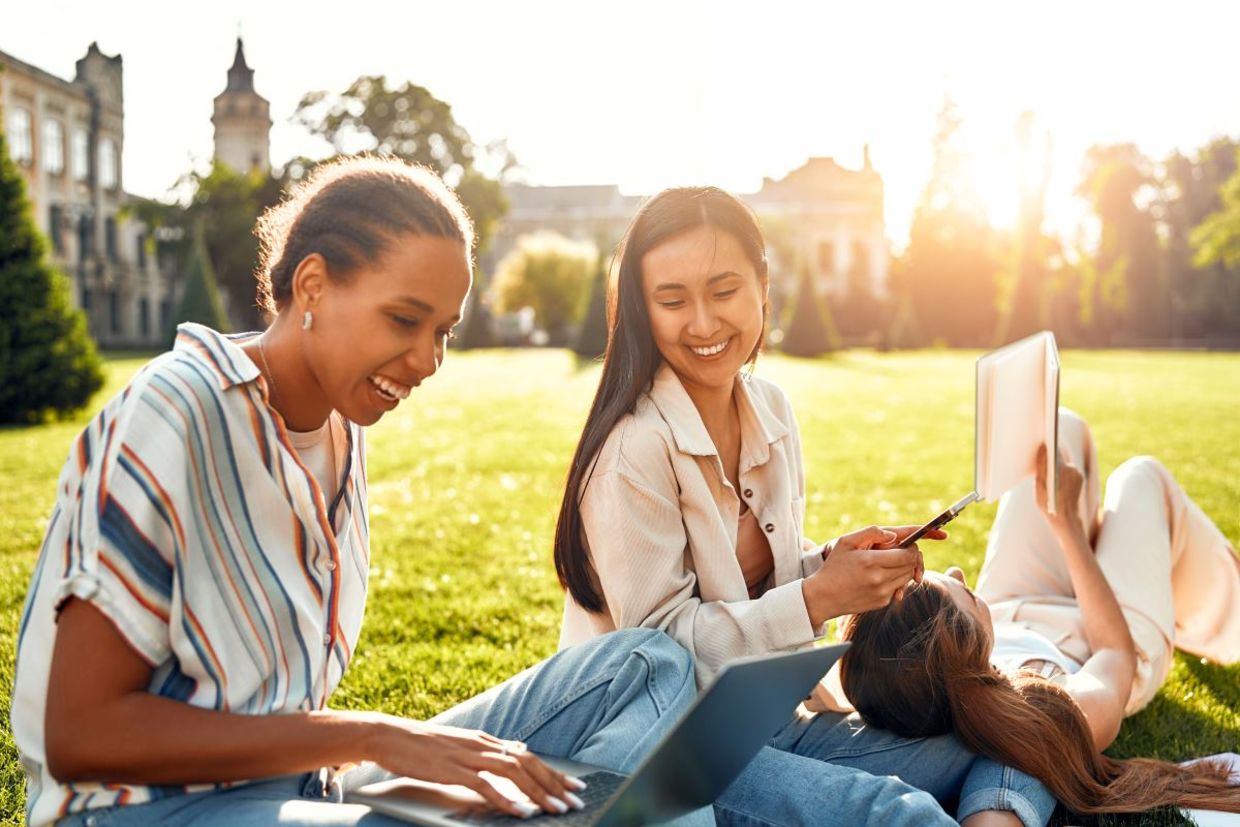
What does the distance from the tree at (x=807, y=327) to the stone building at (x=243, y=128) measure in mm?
15073

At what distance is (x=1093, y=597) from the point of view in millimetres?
2955

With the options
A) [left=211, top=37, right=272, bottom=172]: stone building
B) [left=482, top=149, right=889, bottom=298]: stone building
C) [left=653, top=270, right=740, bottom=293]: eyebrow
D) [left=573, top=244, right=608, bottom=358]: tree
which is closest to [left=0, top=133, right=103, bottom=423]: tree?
[left=653, top=270, right=740, bottom=293]: eyebrow

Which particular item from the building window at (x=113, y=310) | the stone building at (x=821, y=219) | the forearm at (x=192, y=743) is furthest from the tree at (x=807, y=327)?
the stone building at (x=821, y=219)

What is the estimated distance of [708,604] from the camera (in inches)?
90.7

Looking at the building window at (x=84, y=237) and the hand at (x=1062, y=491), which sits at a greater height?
the building window at (x=84, y=237)

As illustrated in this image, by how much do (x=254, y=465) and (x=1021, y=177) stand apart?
43.4 m

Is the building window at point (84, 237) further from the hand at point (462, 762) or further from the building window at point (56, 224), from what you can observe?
the hand at point (462, 762)

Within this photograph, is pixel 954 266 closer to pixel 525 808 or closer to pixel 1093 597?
pixel 1093 597

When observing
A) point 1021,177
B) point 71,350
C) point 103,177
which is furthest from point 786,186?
point 71,350

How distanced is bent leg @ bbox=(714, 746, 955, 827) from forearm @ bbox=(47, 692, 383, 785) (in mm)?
804

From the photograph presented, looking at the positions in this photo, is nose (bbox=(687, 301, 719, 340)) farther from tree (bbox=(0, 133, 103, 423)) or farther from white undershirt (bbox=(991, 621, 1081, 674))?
tree (bbox=(0, 133, 103, 423))

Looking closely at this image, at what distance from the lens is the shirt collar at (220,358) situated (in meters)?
1.54

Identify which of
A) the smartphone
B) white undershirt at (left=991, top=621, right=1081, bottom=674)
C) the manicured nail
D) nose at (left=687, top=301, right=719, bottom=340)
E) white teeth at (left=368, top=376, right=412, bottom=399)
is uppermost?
nose at (left=687, top=301, right=719, bottom=340)

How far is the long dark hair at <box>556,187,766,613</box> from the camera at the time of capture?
2.41 m
